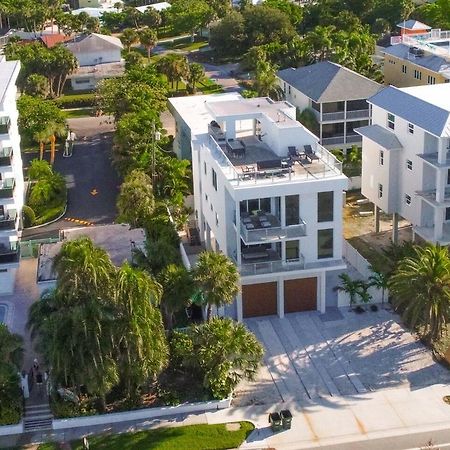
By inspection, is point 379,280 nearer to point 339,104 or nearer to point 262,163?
point 262,163

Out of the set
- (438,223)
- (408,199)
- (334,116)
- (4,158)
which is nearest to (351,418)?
(438,223)

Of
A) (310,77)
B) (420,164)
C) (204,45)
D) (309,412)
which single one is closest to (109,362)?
(309,412)

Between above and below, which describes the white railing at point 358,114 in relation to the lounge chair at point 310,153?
below

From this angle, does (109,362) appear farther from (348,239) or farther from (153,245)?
(348,239)

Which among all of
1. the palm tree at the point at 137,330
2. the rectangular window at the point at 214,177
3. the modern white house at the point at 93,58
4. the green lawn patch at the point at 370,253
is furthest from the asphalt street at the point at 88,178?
the palm tree at the point at 137,330

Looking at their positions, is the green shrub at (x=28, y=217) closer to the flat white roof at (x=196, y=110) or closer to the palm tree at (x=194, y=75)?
the flat white roof at (x=196, y=110)
